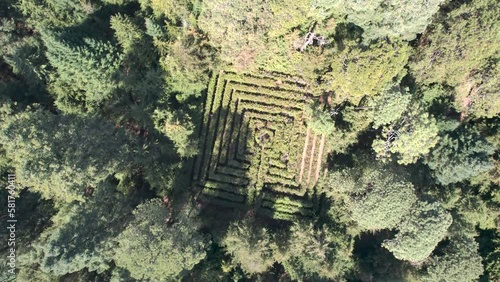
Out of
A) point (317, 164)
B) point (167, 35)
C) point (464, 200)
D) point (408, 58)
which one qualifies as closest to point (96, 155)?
point (167, 35)

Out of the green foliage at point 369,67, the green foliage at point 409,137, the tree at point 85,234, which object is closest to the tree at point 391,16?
the green foliage at point 369,67

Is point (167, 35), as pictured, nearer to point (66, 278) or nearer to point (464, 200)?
point (66, 278)

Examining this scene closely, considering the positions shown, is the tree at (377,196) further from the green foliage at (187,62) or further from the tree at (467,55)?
the green foliage at (187,62)

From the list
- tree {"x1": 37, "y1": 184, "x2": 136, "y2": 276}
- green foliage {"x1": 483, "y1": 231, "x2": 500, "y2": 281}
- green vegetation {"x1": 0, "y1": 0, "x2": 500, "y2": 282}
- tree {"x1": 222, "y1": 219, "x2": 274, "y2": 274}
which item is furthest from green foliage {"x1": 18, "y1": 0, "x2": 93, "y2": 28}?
green foliage {"x1": 483, "y1": 231, "x2": 500, "y2": 281}

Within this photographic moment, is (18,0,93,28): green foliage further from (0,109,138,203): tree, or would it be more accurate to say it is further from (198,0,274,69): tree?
(198,0,274,69): tree

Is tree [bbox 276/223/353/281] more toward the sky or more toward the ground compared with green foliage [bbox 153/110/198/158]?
more toward the ground

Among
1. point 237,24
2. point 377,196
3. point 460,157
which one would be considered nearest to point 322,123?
point 377,196

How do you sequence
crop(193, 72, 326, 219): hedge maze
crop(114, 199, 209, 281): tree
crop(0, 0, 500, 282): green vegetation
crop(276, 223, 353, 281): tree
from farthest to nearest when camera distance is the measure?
crop(193, 72, 326, 219): hedge maze
crop(276, 223, 353, 281): tree
crop(0, 0, 500, 282): green vegetation
crop(114, 199, 209, 281): tree
